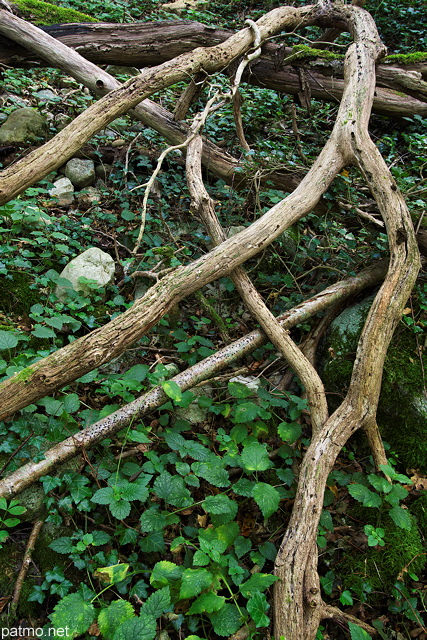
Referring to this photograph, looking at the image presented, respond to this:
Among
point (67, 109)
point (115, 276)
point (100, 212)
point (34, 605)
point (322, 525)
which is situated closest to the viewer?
point (34, 605)

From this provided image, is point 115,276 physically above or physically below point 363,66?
below

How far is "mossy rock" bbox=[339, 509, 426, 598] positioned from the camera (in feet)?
8.25

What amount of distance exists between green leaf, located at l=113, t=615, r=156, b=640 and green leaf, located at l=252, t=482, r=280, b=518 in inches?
29.0

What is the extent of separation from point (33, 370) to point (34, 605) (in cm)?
122

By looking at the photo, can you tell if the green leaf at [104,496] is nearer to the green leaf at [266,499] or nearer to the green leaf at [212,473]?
the green leaf at [212,473]

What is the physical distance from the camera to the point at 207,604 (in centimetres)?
204

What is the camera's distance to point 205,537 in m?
2.35

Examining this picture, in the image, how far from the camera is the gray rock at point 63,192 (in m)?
4.49

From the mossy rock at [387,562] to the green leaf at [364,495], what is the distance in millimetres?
297

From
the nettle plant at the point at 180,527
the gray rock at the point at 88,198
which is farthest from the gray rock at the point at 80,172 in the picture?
the nettle plant at the point at 180,527

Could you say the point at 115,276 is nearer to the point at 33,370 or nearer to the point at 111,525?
the point at 33,370

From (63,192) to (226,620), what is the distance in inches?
162

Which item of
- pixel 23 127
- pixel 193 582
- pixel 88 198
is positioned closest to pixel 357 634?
pixel 193 582

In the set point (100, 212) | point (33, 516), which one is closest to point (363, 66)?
point (100, 212)
